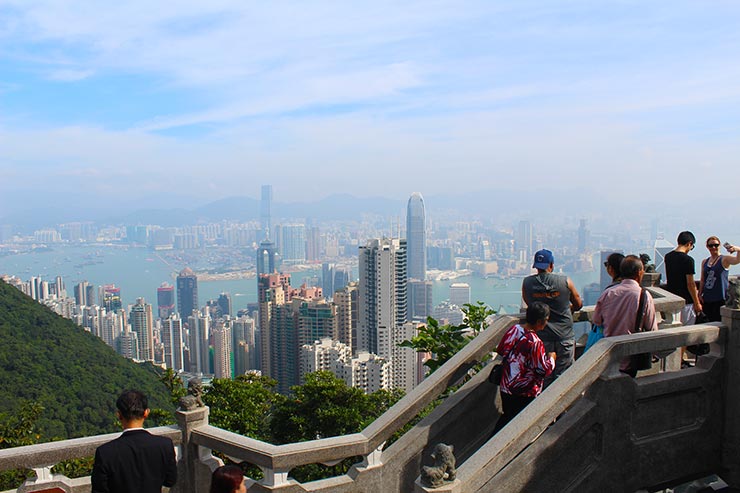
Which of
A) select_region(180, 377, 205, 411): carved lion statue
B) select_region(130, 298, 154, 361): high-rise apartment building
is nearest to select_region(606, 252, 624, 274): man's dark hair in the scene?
select_region(180, 377, 205, 411): carved lion statue

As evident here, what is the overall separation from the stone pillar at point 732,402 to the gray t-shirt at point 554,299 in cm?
113

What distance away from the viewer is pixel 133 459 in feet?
11.0

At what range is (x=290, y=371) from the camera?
8325 cm

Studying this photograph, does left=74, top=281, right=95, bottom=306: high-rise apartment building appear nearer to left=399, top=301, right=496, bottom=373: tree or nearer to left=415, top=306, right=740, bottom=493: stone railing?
left=399, top=301, right=496, bottom=373: tree

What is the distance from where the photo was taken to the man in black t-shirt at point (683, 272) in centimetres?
609

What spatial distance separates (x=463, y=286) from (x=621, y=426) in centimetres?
15635

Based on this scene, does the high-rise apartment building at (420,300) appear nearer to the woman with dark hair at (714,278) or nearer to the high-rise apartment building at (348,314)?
the high-rise apartment building at (348,314)

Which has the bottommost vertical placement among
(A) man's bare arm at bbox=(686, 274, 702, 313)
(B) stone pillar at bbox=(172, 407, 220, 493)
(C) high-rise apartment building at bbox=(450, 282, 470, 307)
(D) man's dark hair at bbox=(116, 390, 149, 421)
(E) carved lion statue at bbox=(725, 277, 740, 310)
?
(C) high-rise apartment building at bbox=(450, 282, 470, 307)

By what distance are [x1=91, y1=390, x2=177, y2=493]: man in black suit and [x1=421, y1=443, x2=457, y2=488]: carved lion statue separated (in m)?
1.36

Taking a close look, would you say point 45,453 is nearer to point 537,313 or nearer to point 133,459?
point 133,459

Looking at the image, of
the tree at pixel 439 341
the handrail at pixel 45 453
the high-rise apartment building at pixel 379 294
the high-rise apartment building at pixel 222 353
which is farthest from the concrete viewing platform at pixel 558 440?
the high-rise apartment building at pixel 222 353

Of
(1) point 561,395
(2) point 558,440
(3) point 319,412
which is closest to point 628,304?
(1) point 561,395

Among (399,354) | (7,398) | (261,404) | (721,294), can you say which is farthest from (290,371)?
(721,294)

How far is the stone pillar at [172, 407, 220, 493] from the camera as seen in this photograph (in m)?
4.83
